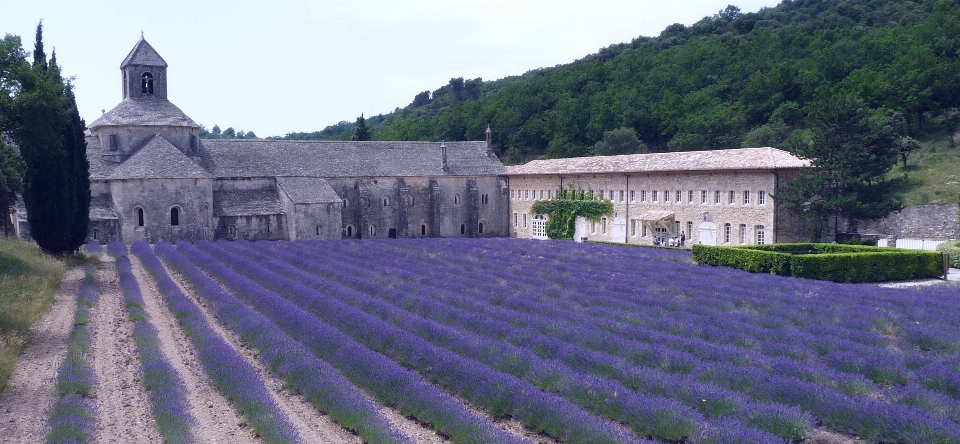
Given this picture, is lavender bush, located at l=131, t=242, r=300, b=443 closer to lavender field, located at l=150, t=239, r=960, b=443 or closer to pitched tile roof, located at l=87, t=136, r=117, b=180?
lavender field, located at l=150, t=239, r=960, b=443

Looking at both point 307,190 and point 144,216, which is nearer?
point 144,216

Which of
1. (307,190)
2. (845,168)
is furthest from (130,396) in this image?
(307,190)

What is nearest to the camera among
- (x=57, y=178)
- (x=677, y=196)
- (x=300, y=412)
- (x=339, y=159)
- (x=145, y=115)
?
(x=300, y=412)

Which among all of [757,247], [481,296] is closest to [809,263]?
[757,247]

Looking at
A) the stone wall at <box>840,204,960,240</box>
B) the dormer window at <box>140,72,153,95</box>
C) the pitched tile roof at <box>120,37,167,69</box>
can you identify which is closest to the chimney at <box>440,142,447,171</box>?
the pitched tile roof at <box>120,37,167,69</box>

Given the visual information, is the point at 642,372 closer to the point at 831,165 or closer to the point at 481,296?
the point at 481,296

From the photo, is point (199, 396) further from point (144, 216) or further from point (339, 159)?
point (339, 159)

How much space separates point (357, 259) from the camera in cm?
2961

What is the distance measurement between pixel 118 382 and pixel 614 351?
341 inches

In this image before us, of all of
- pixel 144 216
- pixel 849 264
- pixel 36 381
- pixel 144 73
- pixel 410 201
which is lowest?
pixel 36 381

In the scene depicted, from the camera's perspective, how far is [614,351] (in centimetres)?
1291

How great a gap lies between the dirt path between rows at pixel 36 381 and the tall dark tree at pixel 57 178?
549cm

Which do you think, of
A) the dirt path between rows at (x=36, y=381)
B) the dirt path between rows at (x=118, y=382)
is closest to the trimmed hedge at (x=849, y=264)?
the dirt path between rows at (x=118, y=382)

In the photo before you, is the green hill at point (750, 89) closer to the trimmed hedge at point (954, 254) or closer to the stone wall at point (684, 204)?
the stone wall at point (684, 204)
